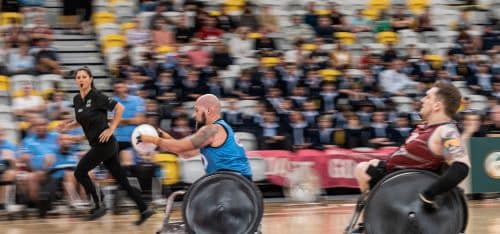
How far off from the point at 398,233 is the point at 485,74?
11.0 metres

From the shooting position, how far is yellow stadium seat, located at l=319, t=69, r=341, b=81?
17.1 meters

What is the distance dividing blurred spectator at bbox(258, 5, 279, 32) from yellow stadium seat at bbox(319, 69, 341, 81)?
1672 mm

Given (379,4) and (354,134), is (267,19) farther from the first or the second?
(354,134)

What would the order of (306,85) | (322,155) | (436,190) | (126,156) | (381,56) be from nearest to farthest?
(436,190)
(126,156)
(322,155)
(306,85)
(381,56)

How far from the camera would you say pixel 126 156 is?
13516 mm

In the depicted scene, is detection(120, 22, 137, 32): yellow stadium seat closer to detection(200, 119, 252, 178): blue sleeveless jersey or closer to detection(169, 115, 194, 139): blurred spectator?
detection(169, 115, 194, 139): blurred spectator

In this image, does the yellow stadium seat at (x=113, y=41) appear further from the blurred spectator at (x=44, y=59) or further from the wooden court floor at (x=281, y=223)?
the wooden court floor at (x=281, y=223)

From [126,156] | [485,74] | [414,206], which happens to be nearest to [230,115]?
[126,156]

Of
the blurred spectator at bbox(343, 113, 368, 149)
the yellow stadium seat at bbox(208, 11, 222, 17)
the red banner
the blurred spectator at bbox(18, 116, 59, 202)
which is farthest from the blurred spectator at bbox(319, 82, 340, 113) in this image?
the blurred spectator at bbox(18, 116, 59, 202)

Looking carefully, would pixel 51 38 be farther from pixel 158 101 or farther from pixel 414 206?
pixel 414 206

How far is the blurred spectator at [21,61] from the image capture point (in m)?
15.6

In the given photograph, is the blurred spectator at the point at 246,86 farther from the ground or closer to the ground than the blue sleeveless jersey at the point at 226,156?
closer to the ground

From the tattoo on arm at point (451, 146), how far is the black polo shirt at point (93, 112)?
4.56m

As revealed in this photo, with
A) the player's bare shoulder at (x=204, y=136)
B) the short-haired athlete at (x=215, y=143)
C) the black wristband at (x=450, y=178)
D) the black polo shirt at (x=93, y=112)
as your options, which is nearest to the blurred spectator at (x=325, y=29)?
the black polo shirt at (x=93, y=112)
